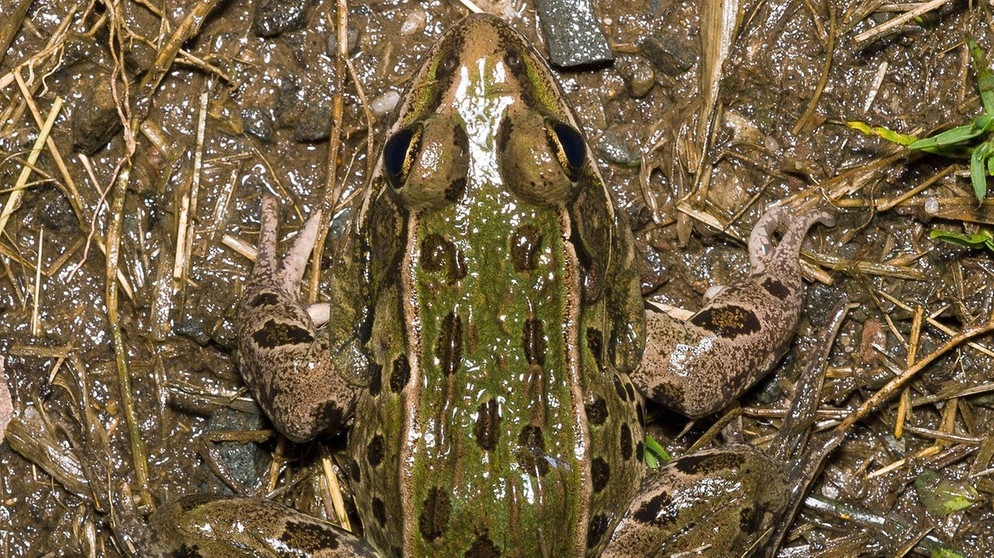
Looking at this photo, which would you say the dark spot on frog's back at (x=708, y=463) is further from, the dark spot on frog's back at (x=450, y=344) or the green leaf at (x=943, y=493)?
the green leaf at (x=943, y=493)

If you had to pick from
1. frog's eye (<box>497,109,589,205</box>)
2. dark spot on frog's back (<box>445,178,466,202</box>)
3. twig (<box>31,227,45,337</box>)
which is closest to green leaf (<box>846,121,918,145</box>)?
frog's eye (<box>497,109,589,205</box>)

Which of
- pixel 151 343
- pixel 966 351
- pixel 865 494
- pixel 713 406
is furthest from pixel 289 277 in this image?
pixel 966 351

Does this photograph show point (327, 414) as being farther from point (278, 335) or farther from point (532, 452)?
point (532, 452)

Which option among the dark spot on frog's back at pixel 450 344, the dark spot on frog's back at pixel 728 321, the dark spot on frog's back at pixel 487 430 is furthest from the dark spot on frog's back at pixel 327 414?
the dark spot on frog's back at pixel 728 321

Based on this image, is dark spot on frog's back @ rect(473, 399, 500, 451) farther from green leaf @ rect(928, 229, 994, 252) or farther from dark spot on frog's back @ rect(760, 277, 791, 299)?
green leaf @ rect(928, 229, 994, 252)

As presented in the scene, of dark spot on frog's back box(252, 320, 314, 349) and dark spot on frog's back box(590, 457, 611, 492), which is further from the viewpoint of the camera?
dark spot on frog's back box(252, 320, 314, 349)

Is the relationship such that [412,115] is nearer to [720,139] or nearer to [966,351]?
[720,139]
